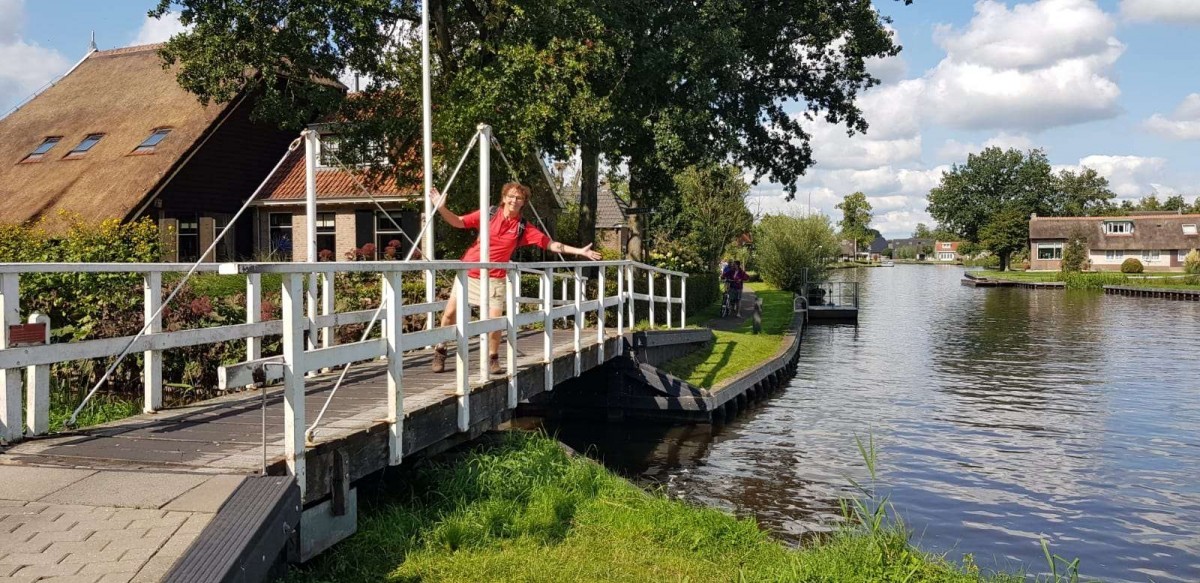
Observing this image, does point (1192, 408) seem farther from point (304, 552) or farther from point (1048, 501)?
point (304, 552)

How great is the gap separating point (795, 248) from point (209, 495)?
4171 centimetres

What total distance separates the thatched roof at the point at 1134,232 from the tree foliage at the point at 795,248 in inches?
1993

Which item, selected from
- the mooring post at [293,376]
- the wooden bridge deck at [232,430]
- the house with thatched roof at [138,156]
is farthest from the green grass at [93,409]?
the house with thatched roof at [138,156]

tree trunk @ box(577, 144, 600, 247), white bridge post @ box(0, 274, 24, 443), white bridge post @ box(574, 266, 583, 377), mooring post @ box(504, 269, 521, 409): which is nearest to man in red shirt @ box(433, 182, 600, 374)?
mooring post @ box(504, 269, 521, 409)

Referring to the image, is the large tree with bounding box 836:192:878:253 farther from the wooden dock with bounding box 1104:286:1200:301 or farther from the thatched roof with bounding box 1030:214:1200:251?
the wooden dock with bounding box 1104:286:1200:301

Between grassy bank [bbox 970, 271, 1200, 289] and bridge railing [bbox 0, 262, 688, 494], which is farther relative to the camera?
grassy bank [bbox 970, 271, 1200, 289]

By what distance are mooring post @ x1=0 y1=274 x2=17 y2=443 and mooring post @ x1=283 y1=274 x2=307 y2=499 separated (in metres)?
2.03

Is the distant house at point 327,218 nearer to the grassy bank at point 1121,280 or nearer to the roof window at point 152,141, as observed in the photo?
the roof window at point 152,141

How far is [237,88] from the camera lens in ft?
71.0

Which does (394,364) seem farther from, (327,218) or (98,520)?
(327,218)

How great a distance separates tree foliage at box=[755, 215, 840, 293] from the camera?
44.3m

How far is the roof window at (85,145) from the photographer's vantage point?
28.2 m

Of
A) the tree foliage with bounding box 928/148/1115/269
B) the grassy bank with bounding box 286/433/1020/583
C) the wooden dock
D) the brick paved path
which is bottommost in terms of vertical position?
the grassy bank with bounding box 286/433/1020/583

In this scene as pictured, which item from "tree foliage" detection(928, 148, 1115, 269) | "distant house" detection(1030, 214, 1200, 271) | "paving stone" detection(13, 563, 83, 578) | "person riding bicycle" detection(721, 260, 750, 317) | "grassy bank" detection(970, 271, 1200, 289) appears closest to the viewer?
"paving stone" detection(13, 563, 83, 578)
